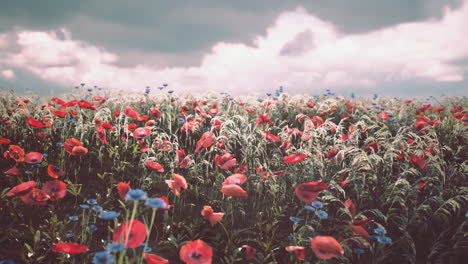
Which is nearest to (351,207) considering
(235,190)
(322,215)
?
(322,215)

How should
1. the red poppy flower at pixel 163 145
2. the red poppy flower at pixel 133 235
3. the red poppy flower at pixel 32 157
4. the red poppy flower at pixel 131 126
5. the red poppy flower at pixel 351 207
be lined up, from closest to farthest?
the red poppy flower at pixel 133 235
the red poppy flower at pixel 351 207
the red poppy flower at pixel 32 157
the red poppy flower at pixel 163 145
the red poppy flower at pixel 131 126

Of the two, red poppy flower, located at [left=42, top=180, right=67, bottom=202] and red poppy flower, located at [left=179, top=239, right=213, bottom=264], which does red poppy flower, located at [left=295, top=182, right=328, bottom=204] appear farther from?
red poppy flower, located at [left=42, top=180, right=67, bottom=202]

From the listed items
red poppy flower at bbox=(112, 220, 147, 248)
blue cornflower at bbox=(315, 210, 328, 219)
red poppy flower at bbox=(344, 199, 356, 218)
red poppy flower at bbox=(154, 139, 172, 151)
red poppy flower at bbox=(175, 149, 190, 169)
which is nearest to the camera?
red poppy flower at bbox=(112, 220, 147, 248)

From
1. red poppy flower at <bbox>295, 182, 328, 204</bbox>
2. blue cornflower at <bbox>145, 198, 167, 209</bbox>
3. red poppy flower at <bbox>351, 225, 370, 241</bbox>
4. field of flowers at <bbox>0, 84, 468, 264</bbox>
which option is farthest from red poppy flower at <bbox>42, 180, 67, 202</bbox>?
red poppy flower at <bbox>351, 225, 370, 241</bbox>

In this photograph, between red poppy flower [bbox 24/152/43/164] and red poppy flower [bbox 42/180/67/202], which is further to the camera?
red poppy flower [bbox 24/152/43/164]

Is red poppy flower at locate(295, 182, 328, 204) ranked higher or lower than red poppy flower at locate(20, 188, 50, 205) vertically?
higher

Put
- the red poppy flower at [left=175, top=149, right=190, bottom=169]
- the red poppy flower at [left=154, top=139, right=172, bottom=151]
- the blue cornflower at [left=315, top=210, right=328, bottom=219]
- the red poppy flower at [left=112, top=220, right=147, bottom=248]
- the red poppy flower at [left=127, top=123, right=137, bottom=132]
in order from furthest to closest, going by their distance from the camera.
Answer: the red poppy flower at [left=127, top=123, right=137, bottom=132]
the red poppy flower at [left=154, top=139, right=172, bottom=151]
the red poppy flower at [left=175, top=149, right=190, bottom=169]
the blue cornflower at [left=315, top=210, right=328, bottom=219]
the red poppy flower at [left=112, top=220, right=147, bottom=248]

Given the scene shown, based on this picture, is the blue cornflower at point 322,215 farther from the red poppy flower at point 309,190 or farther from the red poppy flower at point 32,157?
the red poppy flower at point 32,157

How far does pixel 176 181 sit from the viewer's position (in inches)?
66.3

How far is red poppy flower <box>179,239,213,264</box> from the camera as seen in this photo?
1.30 metres

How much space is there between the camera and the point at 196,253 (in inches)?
52.7

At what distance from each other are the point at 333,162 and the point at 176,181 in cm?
129

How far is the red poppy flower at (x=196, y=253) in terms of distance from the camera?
1298 millimetres

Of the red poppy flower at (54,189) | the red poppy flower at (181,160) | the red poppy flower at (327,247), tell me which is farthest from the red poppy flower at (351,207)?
the red poppy flower at (54,189)
